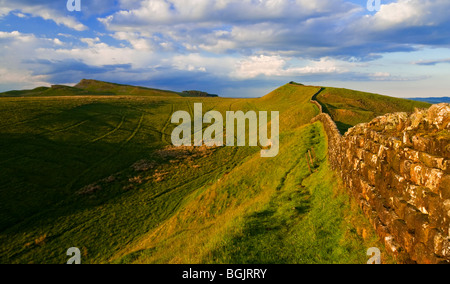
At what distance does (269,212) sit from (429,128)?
34.0ft

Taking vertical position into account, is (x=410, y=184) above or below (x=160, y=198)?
above

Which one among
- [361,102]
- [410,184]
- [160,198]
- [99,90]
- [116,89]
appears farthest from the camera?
[116,89]

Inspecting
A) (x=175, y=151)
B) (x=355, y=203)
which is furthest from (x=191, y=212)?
(x=175, y=151)

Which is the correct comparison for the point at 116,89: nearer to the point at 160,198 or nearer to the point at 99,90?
the point at 99,90

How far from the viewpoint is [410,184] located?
8.27 m

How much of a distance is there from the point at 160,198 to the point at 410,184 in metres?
29.0

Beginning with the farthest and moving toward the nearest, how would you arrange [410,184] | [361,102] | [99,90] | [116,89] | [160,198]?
[116,89]
[99,90]
[361,102]
[160,198]
[410,184]

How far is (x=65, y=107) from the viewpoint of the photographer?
70.3 m

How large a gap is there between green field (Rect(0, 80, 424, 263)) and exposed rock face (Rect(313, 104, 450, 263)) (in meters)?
1.49

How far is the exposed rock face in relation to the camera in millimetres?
6984

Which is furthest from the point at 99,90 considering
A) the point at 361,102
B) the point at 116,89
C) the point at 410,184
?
the point at 410,184
